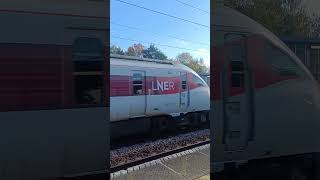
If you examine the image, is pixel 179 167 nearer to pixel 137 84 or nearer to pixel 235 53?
pixel 137 84

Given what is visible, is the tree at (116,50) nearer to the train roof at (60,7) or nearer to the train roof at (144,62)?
the train roof at (144,62)

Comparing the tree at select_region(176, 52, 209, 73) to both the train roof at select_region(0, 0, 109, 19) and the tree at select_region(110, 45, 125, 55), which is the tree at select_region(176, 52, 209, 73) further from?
the train roof at select_region(0, 0, 109, 19)

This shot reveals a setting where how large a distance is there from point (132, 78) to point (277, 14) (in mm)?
1196

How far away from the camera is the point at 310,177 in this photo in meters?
3.54

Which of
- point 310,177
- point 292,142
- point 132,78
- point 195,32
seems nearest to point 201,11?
point 195,32

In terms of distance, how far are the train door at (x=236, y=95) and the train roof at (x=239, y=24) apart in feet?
0.22

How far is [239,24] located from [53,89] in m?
1.28

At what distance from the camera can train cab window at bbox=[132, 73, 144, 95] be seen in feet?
8.33

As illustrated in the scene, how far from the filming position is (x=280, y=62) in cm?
322

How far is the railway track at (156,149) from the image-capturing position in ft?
8.26

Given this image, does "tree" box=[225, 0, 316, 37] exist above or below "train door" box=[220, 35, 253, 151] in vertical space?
above

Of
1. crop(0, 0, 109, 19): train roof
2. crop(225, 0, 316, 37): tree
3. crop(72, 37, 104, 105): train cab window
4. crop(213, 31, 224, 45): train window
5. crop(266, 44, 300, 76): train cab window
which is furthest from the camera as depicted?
crop(266, 44, 300, 76): train cab window

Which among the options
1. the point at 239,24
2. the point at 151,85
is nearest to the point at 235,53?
the point at 239,24

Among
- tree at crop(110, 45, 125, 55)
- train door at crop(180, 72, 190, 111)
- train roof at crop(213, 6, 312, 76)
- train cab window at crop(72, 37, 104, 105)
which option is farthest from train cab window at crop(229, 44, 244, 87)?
train cab window at crop(72, 37, 104, 105)
